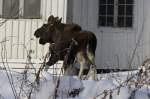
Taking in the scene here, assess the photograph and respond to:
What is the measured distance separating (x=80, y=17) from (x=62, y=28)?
2815 millimetres

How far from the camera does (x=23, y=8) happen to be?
39.2 feet

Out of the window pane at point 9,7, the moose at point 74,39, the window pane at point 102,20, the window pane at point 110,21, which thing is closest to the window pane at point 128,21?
the window pane at point 110,21

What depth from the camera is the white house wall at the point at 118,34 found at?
43.5 feet

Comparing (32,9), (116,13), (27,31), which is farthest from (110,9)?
(27,31)

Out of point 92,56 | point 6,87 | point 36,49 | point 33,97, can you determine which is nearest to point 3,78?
point 6,87

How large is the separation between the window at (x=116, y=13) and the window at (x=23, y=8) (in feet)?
7.62

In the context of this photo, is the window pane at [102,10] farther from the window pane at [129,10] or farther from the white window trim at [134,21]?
the window pane at [129,10]

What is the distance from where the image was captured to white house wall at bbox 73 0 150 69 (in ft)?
43.5

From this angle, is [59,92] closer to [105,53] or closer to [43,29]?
[43,29]

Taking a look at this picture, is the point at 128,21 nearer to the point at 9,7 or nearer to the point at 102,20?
the point at 102,20

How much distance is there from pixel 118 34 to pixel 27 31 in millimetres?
2709

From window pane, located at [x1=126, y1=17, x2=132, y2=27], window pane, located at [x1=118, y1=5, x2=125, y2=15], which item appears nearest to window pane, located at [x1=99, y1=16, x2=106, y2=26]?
window pane, located at [x1=118, y1=5, x2=125, y2=15]

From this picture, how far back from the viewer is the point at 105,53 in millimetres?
13469

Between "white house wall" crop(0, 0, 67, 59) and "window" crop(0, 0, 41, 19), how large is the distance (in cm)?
13
